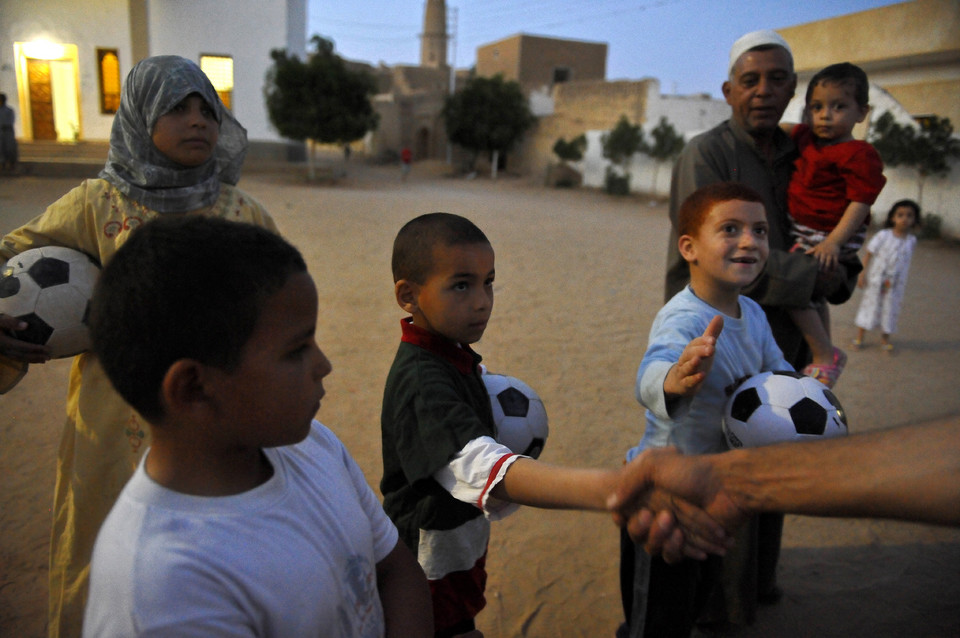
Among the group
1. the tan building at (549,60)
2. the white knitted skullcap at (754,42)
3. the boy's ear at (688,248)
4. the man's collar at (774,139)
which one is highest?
the tan building at (549,60)

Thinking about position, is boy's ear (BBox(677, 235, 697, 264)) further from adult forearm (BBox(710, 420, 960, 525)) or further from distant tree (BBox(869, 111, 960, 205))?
distant tree (BBox(869, 111, 960, 205))

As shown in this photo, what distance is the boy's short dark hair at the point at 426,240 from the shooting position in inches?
68.5

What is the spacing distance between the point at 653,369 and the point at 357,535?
1071 millimetres

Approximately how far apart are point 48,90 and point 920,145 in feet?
79.6

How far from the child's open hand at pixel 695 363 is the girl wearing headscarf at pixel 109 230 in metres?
1.62

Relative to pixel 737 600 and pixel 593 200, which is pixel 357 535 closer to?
pixel 737 600

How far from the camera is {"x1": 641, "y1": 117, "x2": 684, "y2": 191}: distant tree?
2272 cm

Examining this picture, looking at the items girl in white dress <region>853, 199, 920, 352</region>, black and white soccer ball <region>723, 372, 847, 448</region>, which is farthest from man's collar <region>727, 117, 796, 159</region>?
girl in white dress <region>853, 199, 920, 352</region>

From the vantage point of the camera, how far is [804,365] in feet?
9.45

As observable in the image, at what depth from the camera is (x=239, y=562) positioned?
967 mm

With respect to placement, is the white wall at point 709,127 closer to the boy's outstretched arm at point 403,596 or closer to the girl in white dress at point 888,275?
the girl in white dress at point 888,275

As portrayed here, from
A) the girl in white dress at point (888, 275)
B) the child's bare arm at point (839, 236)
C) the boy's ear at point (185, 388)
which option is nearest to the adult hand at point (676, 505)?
the boy's ear at point (185, 388)

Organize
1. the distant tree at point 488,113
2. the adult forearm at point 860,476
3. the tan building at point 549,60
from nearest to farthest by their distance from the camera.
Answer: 1. the adult forearm at point 860,476
2. the distant tree at point 488,113
3. the tan building at point 549,60

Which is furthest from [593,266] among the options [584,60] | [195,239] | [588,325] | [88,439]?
[584,60]
